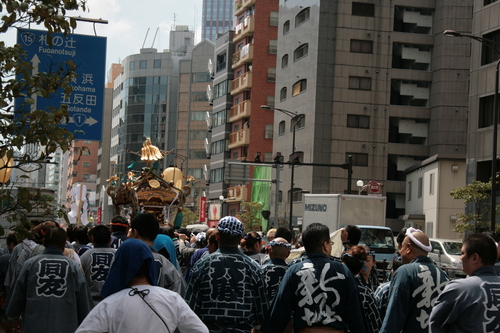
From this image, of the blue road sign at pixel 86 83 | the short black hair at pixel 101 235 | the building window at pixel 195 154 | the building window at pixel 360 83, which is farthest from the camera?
the building window at pixel 195 154

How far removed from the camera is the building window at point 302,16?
5933 centimetres

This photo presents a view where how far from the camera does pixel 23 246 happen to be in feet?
36.0

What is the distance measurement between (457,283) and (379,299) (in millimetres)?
1978

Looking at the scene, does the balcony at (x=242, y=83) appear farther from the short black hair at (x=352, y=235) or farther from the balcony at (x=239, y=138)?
the short black hair at (x=352, y=235)

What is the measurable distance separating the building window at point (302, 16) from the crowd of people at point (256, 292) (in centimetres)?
5155

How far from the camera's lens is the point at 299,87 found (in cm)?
5978

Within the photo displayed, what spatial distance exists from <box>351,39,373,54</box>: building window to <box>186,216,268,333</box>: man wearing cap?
5051cm

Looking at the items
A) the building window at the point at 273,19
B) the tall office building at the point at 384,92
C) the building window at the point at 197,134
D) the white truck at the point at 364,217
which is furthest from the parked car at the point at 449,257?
the building window at the point at 197,134

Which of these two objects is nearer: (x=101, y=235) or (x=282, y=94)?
(x=101, y=235)

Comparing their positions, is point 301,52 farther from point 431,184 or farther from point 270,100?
point 431,184

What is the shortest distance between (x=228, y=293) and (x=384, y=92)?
5060cm

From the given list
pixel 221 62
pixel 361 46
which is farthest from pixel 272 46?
pixel 361 46

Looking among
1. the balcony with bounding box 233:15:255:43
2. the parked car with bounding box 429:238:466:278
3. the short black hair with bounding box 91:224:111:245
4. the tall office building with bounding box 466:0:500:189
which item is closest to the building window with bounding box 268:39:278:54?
the balcony with bounding box 233:15:255:43

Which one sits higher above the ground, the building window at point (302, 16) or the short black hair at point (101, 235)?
the building window at point (302, 16)
